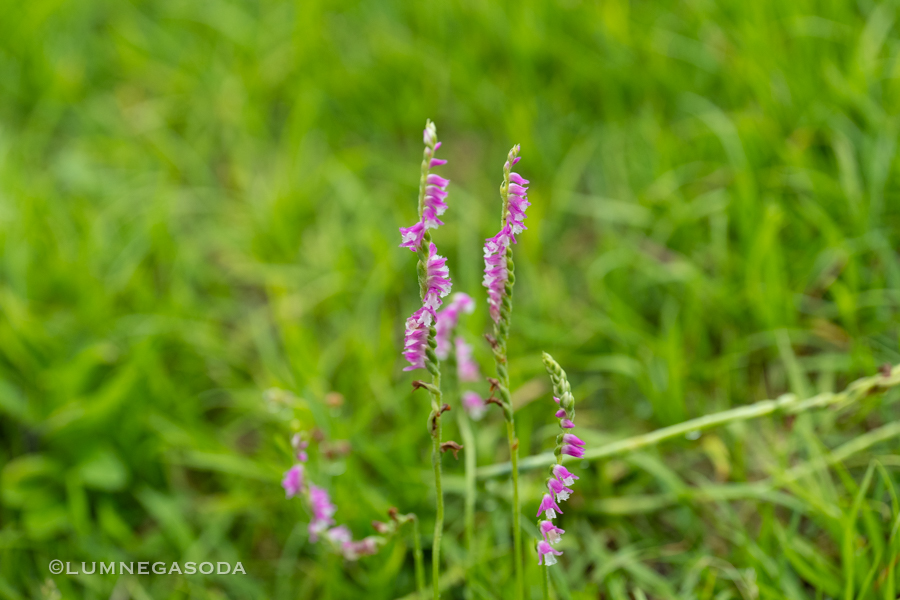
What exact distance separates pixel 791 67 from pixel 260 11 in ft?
9.63

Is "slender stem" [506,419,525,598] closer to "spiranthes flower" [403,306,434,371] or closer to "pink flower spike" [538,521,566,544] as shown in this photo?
"pink flower spike" [538,521,566,544]

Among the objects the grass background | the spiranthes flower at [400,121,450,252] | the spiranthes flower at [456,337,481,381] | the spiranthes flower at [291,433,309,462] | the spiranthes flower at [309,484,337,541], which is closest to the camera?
the spiranthes flower at [400,121,450,252]

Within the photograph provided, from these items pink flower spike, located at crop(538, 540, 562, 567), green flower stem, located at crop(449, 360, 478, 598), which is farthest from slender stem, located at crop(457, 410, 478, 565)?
pink flower spike, located at crop(538, 540, 562, 567)

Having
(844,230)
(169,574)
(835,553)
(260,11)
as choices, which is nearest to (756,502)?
(835,553)

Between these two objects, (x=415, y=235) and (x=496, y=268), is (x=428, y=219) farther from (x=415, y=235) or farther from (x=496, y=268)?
(x=496, y=268)

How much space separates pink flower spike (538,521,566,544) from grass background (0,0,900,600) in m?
0.47

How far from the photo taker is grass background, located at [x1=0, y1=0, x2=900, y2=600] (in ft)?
6.59

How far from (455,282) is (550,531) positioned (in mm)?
1594

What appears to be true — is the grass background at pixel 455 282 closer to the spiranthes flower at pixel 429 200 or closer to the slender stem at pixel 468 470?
the slender stem at pixel 468 470

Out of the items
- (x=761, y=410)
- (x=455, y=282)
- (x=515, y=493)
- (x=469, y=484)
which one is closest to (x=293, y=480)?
(x=469, y=484)

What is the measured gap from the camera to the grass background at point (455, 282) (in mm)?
2010

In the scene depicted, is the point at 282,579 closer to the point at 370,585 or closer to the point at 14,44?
the point at 370,585

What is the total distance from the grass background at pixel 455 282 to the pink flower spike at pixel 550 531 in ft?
1.53

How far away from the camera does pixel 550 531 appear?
1252 mm
